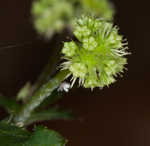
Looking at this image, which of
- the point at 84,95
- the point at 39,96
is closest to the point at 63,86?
the point at 39,96

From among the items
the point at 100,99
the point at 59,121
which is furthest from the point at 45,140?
the point at 100,99

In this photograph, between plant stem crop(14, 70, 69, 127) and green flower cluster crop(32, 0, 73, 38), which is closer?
plant stem crop(14, 70, 69, 127)

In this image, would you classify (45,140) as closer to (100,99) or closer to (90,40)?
(90,40)

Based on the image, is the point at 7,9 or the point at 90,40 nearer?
the point at 90,40

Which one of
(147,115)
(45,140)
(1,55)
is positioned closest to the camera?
(45,140)

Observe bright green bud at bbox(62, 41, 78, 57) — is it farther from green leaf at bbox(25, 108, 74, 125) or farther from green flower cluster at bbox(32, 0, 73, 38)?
green flower cluster at bbox(32, 0, 73, 38)

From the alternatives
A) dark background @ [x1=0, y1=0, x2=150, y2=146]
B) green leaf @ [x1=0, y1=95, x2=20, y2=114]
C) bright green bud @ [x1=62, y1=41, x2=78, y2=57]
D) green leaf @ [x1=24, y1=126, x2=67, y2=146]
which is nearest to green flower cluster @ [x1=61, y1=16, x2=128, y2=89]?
bright green bud @ [x1=62, y1=41, x2=78, y2=57]
